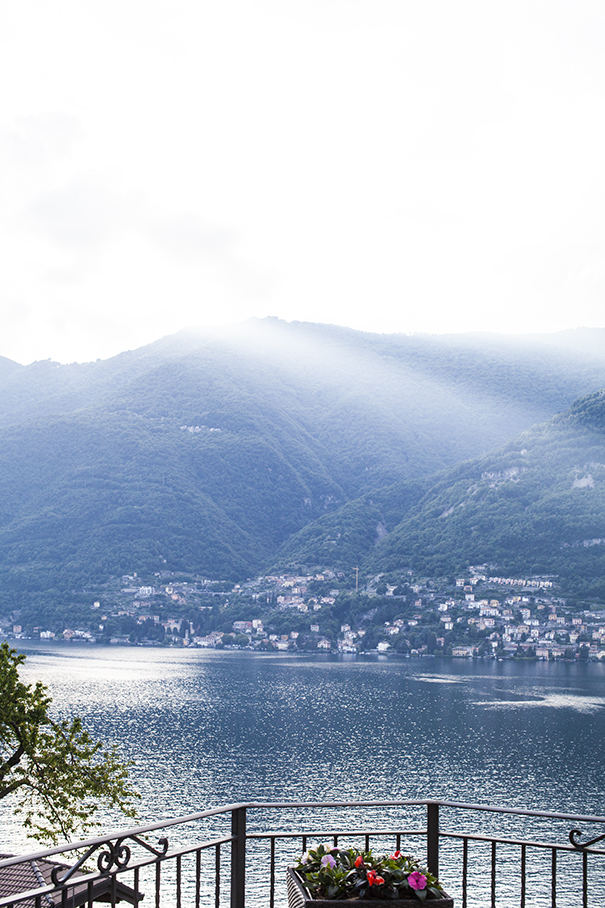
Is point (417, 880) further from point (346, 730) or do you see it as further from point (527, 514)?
point (527, 514)

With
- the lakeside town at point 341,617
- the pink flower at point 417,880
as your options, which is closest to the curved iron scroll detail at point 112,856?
the pink flower at point 417,880

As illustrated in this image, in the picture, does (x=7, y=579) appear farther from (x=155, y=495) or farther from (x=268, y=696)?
(x=268, y=696)

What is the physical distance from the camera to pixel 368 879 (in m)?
3.65

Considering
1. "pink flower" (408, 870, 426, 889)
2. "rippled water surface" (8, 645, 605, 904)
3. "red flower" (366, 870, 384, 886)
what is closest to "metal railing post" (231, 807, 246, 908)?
"red flower" (366, 870, 384, 886)

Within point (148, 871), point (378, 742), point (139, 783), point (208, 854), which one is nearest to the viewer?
point (148, 871)

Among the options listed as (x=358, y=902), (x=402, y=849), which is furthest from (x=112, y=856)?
(x=402, y=849)

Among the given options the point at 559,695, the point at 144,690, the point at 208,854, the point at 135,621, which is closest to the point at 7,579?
the point at 135,621

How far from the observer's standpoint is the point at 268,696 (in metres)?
70.1

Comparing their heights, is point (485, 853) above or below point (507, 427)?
below

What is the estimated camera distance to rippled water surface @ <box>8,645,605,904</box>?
38188 mm

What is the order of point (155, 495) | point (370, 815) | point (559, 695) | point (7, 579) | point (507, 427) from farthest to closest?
point (507, 427)
point (155, 495)
point (7, 579)
point (559, 695)
point (370, 815)

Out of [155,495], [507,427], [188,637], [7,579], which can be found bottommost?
[188,637]

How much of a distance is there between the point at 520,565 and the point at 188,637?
57.5m

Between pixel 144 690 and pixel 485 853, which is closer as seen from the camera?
pixel 485 853
